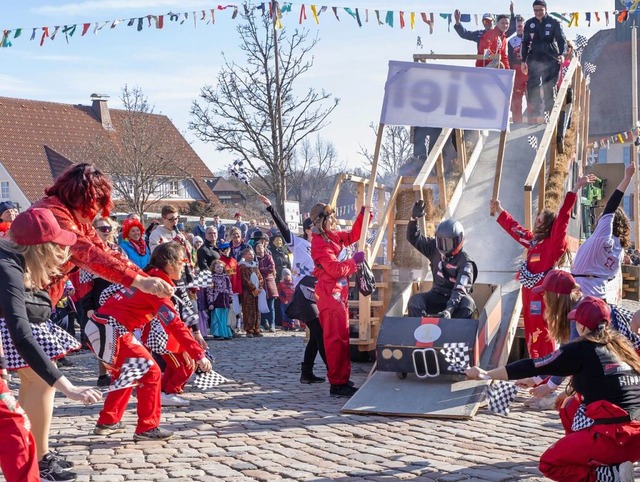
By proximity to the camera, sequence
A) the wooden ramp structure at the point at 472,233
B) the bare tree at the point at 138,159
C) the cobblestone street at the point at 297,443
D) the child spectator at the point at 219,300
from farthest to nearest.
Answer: the bare tree at the point at 138,159, the child spectator at the point at 219,300, the wooden ramp structure at the point at 472,233, the cobblestone street at the point at 297,443

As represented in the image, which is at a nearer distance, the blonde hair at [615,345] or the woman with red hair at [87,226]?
the blonde hair at [615,345]

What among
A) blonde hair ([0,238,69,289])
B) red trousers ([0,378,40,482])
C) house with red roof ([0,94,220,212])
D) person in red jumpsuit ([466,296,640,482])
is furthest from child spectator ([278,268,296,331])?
house with red roof ([0,94,220,212])

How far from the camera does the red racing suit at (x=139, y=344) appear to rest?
6859 mm

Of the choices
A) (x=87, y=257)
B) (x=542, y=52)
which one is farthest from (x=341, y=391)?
(x=542, y=52)

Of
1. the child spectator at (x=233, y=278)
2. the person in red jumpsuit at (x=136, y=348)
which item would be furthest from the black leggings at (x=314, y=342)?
the child spectator at (x=233, y=278)

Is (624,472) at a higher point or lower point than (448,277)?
lower

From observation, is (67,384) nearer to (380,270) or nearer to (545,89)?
(380,270)

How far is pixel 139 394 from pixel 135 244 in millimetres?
4259

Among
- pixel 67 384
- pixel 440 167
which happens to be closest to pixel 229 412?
pixel 67 384

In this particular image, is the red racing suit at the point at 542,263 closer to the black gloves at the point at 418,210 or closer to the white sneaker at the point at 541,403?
the white sneaker at the point at 541,403

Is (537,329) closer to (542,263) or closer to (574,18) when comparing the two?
(542,263)

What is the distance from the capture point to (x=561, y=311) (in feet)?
20.3

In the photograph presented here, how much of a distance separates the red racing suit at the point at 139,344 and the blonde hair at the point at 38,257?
5.78ft

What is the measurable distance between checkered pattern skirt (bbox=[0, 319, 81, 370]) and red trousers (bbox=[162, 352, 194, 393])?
2.70 m
